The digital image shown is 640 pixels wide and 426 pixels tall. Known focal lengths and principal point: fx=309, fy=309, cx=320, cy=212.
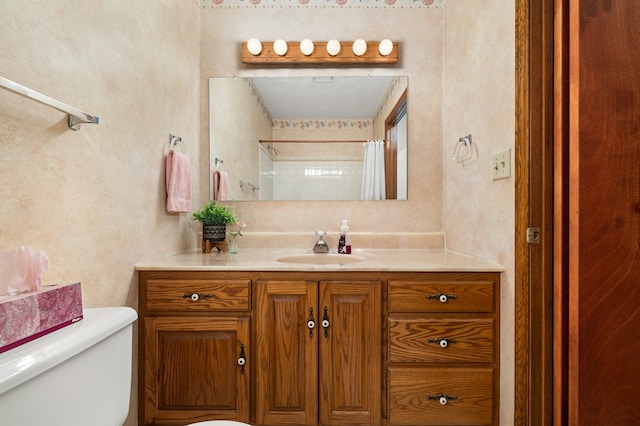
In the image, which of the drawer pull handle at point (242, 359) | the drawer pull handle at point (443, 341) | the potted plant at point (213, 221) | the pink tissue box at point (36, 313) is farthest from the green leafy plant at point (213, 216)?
the drawer pull handle at point (443, 341)

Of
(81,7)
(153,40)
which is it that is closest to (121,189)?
(81,7)

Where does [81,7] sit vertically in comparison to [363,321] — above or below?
above

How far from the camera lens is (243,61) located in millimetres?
1841

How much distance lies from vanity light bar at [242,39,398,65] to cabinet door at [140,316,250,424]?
1465 mm

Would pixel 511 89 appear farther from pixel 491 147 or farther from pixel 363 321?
pixel 363 321

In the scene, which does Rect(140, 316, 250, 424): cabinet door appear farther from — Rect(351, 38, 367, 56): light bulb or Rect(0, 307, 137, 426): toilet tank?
Rect(351, 38, 367, 56): light bulb

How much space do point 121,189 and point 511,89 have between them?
152 cm

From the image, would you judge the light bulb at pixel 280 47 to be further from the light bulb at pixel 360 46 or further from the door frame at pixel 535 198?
the door frame at pixel 535 198

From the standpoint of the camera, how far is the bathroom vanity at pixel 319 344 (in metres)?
1.22

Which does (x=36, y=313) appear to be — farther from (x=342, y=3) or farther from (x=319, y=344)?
(x=342, y=3)

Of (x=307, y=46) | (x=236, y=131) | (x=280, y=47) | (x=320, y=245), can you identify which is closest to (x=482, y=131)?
(x=320, y=245)

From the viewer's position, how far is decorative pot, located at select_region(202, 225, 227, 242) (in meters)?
1.69

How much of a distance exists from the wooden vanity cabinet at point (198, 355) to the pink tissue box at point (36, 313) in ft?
1.65

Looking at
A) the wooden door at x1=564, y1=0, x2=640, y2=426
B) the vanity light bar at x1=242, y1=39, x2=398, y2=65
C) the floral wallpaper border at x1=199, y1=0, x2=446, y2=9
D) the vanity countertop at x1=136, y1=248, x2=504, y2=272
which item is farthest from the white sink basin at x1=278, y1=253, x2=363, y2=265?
the floral wallpaper border at x1=199, y1=0, x2=446, y2=9
